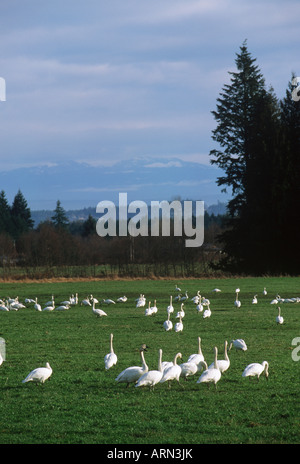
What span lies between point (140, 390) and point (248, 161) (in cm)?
5511

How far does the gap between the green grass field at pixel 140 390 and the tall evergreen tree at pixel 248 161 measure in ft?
115

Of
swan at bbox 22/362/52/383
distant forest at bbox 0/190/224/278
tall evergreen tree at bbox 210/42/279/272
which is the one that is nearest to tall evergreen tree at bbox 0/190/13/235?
distant forest at bbox 0/190/224/278

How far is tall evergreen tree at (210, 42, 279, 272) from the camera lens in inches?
2520

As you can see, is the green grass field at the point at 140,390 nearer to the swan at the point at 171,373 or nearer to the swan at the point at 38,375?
the swan at the point at 38,375

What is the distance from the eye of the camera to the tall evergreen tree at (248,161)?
6400 centimetres

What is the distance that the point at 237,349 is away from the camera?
18891mm

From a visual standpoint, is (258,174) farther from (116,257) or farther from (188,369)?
(188,369)

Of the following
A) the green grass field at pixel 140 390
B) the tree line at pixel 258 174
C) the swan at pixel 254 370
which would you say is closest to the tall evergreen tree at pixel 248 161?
the tree line at pixel 258 174

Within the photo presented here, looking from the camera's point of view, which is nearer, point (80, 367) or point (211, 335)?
point (80, 367)

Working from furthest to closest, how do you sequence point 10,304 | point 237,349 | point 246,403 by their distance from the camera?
point 10,304, point 237,349, point 246,403

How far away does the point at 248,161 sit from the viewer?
66125 millimetres
